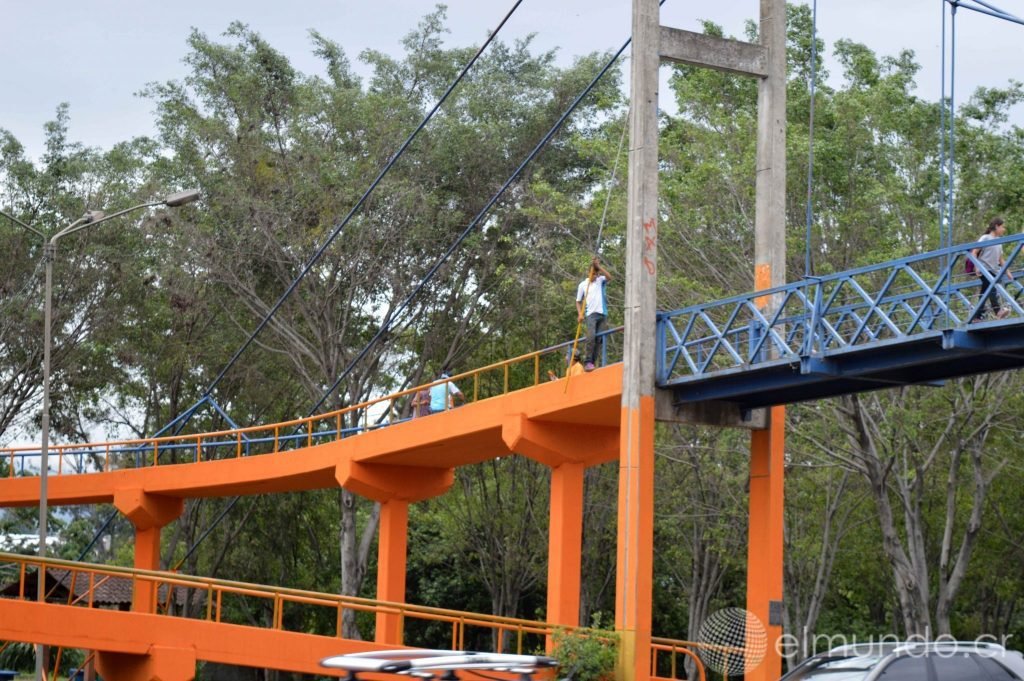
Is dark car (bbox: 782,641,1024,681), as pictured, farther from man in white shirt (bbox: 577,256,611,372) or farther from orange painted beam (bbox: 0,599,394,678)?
orange painted beam (bbox: 0,599,394,678)

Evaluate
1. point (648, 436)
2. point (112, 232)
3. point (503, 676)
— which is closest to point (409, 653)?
point (503, 676)

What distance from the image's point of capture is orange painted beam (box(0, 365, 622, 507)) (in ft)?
84.6

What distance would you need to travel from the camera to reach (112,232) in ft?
156

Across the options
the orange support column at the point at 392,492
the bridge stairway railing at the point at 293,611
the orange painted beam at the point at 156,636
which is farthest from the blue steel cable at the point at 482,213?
the orange painted beam at the point at 156,636

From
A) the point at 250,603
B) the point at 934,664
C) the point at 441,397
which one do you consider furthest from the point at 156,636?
the point at 250,603

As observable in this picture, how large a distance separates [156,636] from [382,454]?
7.22 m

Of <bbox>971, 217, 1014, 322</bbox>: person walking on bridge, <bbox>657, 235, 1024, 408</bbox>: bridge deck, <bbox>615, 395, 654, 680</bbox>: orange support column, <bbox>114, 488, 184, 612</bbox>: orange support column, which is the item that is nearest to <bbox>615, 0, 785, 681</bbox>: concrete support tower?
<bbox>615, 395, 654, 680</bbox>: orange support column

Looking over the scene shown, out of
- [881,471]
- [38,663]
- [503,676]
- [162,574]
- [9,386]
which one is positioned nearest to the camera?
[503,676]

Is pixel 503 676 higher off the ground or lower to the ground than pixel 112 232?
lower

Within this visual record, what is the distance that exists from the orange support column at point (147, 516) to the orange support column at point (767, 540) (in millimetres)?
17249

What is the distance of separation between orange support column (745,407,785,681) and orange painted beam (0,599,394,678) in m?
6.76

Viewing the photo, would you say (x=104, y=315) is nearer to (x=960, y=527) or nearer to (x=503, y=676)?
(x=960, y=527)

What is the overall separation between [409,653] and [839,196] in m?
19.8

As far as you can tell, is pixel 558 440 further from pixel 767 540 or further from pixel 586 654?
pixel 586 654
